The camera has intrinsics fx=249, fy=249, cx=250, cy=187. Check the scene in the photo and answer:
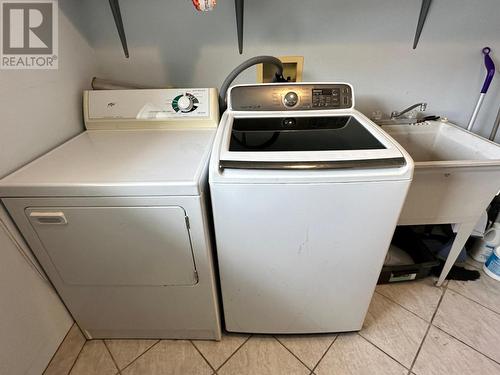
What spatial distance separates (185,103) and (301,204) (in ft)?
2.76

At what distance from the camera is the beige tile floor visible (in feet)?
3.89

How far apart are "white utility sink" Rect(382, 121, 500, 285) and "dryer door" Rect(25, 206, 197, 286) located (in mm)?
1063

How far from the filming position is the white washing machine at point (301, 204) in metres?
0.81

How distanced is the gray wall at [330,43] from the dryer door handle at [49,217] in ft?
3.32

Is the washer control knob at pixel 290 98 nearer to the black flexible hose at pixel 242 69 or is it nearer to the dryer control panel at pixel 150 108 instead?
the black flexible hose at pixel 242 69

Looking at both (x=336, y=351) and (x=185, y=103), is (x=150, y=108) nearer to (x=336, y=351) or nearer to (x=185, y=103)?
(x=185, y=103)

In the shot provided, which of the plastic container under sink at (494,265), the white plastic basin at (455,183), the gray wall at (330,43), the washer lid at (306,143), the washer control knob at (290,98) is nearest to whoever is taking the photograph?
the washer lid at (306,143)

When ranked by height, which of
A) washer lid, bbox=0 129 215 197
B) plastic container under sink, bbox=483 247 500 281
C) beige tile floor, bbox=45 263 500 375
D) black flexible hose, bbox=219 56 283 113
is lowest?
beige tile floor, bbox=45 263 500 375

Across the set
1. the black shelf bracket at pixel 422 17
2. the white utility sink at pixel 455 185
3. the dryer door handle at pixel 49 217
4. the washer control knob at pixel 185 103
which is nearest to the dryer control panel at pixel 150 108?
the washer control knob at pixel 185 103

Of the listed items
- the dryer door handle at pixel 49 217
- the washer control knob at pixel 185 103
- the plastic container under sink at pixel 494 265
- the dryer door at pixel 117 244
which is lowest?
the plastic container under sink at pixel 494 265

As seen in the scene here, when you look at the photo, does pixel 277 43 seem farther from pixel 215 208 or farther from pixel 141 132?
pixel 215 208

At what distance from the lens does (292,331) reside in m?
1.25

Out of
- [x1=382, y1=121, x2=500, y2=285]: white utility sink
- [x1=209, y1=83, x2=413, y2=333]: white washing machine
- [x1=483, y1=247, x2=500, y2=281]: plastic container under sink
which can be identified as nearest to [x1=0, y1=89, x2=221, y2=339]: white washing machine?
[x1=209, y1=83, x2=413, y2=333]: white washing machine

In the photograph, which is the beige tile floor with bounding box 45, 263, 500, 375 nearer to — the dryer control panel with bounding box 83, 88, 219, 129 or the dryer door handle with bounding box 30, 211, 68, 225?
the dryer door handle with bounding box 30, 211, 68, 225
